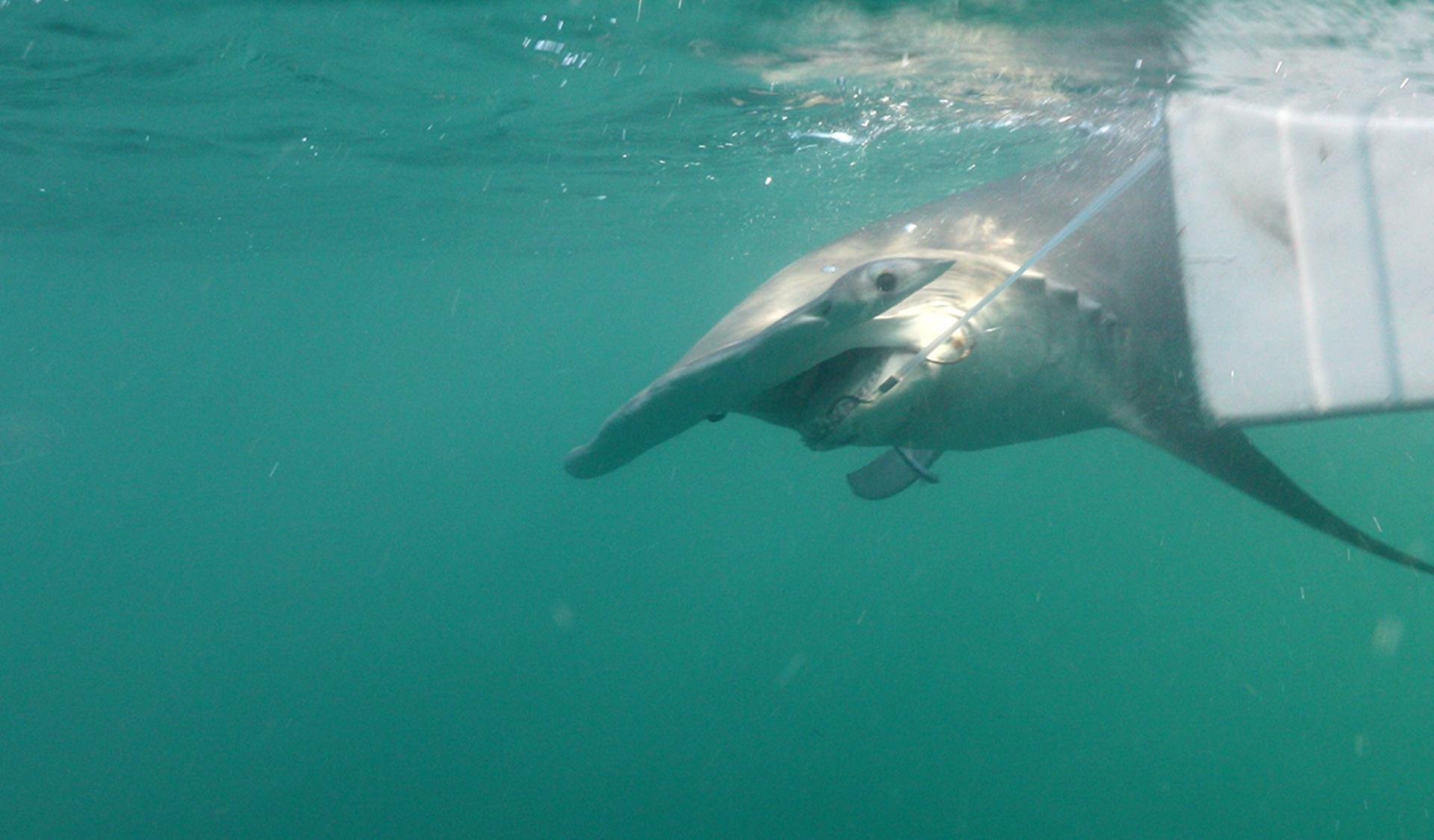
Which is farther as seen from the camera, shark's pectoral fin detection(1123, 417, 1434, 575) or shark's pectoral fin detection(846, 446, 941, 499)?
shark's pectoral fin detection(846, 446, 941, 499)

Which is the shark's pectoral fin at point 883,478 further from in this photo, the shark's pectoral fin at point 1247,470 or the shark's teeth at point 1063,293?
the shark's teeth at point 1063,293

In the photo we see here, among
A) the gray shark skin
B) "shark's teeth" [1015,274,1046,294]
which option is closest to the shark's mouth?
the gray shark skin

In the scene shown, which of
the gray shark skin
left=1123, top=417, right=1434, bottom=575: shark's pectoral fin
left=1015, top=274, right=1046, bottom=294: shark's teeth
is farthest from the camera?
left=1123, top=417, right=1434, bottom=575: shark's pectoral fin

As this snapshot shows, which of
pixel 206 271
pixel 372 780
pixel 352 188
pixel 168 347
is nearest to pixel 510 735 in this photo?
pixel 372 780

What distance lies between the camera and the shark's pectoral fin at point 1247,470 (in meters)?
4.38

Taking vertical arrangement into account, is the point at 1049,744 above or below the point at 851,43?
below

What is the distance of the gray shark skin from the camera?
2965 mm

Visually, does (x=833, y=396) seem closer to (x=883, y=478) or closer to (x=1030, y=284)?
(x=1030, y=284)

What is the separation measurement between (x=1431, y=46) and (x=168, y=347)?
8492 centimetres

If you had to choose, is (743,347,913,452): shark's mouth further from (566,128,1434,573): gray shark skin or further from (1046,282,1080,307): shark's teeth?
(1046,282,1080,307): shark's teeth

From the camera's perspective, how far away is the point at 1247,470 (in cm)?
460

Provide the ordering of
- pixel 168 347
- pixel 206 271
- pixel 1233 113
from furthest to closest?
1. pixel 168 347
2. pixel 206 271
3. pixel 1233 113

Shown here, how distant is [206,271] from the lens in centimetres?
3219

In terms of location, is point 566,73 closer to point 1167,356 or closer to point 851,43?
point 851,43
